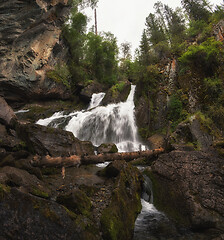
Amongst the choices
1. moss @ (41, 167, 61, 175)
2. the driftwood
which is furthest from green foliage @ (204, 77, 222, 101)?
moss @ (41, 167, 61, 175)

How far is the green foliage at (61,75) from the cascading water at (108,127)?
7.74m

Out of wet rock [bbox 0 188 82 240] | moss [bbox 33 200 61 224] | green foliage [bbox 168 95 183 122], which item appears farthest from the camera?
green foliage [bbox 168 95 183 122]

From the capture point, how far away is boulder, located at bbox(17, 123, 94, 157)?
756cm

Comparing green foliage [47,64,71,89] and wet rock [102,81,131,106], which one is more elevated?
green foliage [47,64,71,89]

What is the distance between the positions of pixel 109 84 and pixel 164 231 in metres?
26.3

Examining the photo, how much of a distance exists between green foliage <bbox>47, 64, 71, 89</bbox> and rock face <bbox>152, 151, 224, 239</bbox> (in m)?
20.2

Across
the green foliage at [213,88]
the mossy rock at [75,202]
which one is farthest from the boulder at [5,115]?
the green foliage at [213,88]

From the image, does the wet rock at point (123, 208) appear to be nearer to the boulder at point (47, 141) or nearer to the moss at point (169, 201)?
the moss at point (169, 201)

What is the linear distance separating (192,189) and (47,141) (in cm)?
641

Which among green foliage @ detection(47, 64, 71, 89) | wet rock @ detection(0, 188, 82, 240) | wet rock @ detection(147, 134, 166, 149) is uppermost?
green foliage @ detection(47, 64, 71, 89)

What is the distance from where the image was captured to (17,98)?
2114 centimetres

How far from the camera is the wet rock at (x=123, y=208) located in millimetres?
3252

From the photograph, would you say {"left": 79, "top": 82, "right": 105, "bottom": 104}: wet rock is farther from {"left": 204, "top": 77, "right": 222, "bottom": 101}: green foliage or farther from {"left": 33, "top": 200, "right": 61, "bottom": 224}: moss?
{"left": 33, "top": 200, "right": 61, "bottom": 224}: moss

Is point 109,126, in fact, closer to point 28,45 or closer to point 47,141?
point 47,141
